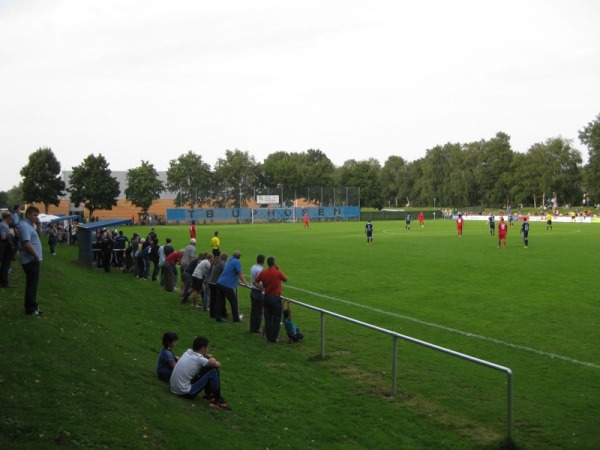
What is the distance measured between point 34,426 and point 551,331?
11393 mm

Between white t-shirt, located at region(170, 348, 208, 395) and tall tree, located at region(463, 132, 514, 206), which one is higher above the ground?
tall tree, located at region(463, 132, 514, 206)

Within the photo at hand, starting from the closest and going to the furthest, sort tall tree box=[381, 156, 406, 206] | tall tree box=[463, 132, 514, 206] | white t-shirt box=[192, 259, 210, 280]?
1. white t-shirt box=[192, 259, 210, 280]
2. tall tree box=[463, 132, 514, 206]
3. tall tree box=[381, 156, 406, 206]

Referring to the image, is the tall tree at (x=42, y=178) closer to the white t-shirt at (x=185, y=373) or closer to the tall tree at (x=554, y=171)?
the tall tree at (x=554, y=171)

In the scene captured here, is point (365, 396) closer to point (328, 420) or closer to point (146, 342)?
point (328, 420)

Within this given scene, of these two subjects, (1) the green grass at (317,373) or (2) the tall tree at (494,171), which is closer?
(1) the green grass at (317,373)

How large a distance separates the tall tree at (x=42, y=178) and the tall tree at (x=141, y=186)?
11718 mm

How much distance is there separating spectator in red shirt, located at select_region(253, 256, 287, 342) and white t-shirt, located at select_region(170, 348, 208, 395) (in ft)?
15.2

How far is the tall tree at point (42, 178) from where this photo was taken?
89.1m

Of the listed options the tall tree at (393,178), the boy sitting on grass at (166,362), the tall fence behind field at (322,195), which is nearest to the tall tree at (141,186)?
the tall fence behind field at (322,195)

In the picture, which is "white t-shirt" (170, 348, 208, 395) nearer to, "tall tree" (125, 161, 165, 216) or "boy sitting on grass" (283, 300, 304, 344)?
"boy sitting on grass" (283, 300, 304, 344)

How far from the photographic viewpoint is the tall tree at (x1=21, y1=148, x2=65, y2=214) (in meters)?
89.1

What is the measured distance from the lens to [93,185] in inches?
3627

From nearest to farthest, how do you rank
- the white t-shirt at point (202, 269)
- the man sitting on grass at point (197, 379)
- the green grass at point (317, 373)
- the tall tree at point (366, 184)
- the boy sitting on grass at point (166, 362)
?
the green grass at point (317, 373) < the man sitting on grass at point (197, 379) < the boy sitting on grass at point (166, 362) < the white t-shirt at point (202, 269) < the tall tree at point (366, 184)

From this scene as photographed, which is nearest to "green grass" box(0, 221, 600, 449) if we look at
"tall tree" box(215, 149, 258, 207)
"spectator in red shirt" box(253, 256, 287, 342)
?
"spectator in red shirt" box(253, 256, 287, 342)
